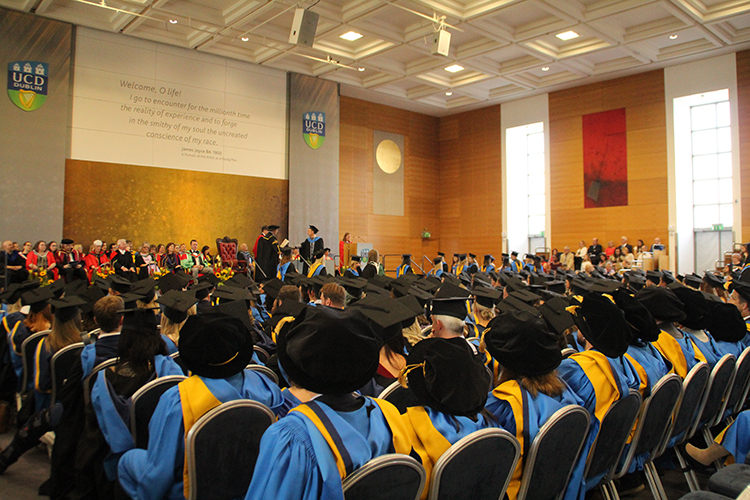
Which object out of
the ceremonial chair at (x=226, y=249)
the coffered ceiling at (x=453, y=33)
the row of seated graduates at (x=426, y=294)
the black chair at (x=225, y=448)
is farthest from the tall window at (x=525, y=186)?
the black chair at (x=225, y=448)

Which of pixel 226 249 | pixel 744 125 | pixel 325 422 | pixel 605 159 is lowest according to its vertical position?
pixel 325 422

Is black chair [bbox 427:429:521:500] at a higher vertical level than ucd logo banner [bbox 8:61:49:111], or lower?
lower

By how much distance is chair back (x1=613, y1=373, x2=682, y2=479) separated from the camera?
245 centimetres

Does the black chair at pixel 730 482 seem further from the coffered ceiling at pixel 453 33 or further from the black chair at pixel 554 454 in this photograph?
the coffered ceiling at pixel 453 33

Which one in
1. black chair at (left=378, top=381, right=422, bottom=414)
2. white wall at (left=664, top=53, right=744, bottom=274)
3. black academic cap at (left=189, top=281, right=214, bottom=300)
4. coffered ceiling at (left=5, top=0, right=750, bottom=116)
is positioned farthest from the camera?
white wall at (left=664, top=53, right=744, bottom=274)

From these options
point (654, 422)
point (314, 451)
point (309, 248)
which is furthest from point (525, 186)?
point (314, 451)

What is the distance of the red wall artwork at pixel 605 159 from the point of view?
16.7 metres

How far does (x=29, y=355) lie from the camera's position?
3.56 meters

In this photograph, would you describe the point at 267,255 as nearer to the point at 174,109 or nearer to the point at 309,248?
the point at 309,248

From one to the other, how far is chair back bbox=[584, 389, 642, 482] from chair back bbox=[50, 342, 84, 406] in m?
2.77

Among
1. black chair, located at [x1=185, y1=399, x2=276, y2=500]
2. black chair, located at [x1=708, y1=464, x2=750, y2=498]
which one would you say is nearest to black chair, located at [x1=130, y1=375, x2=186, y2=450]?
black chair, located at [x1=185, y1=399, x2=276, y2=500]

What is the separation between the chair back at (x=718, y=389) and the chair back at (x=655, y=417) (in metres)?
0.48

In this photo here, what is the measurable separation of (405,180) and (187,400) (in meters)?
18.5

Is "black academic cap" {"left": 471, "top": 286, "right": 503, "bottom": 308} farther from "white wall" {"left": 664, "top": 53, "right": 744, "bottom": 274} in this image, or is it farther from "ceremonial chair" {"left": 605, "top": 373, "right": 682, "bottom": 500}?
"white wall" {"left": 664, "top": 53, "right": 744, "bottom": 274}
